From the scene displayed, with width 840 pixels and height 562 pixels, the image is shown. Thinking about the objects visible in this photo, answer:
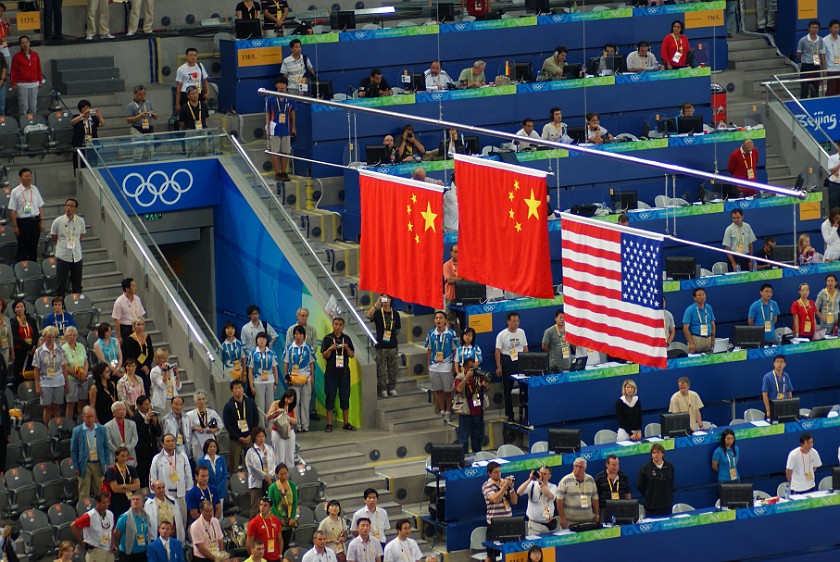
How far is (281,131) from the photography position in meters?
28.2

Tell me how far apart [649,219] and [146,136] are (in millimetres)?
7807

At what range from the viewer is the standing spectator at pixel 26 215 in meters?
24.2

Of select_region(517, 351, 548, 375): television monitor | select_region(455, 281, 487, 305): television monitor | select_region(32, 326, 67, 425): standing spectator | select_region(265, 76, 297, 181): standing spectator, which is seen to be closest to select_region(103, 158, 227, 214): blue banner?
select_region(265, 76, 297, 181): standing spectator

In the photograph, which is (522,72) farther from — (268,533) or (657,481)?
(268,533)

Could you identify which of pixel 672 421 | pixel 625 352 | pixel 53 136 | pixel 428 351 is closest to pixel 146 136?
pixel 53 136

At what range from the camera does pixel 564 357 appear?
24375mm

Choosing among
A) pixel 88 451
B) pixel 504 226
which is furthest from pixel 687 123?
pixel 88 451

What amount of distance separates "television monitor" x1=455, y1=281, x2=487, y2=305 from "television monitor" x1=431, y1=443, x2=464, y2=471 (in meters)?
3.32

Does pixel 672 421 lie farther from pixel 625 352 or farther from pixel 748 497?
pixel 625 352

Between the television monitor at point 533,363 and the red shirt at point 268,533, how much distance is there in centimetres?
469

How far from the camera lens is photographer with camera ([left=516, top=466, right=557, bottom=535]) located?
21547 millimetres

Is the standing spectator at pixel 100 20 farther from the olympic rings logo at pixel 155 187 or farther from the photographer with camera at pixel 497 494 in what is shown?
the photographer with camera at pixel 497 494

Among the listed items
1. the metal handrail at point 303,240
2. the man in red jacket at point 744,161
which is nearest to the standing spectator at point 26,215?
the metal handrail at point 303,240

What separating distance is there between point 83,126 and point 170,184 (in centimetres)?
177
